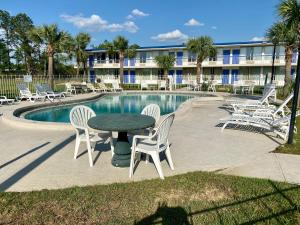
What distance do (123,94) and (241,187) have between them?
67.6 feet

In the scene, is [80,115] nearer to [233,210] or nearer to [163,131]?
[163,131]

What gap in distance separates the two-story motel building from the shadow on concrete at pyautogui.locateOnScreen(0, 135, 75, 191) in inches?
1035

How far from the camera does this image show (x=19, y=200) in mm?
3436

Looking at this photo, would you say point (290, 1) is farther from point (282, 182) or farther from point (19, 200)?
point (19, 200)

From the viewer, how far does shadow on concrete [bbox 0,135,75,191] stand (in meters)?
4.04

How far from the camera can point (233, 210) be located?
3.26 metres

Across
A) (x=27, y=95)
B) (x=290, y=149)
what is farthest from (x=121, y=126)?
(x=27, y=95)

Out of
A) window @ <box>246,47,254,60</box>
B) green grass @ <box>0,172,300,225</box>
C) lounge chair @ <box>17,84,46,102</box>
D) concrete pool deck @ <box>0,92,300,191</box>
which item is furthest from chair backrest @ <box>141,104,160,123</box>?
window @ <box>246,47,254,60</box>

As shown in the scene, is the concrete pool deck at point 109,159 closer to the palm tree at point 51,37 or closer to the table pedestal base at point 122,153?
the table pedestal base at point 122,153

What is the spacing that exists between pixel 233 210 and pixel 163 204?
91 centimetres

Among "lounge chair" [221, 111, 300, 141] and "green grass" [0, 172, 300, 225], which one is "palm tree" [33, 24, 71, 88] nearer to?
"lounge chair" [221, 111, 300, 141]

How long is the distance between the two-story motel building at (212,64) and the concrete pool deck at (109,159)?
2505cm

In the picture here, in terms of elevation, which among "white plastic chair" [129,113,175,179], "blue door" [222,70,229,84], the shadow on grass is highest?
"blue door" [222,70,229,84]

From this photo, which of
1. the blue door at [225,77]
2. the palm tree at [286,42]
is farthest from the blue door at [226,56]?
the palm tree at [286,42]
